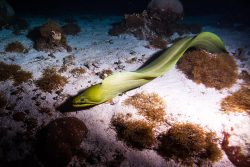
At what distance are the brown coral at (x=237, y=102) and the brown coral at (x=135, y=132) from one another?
198 cm

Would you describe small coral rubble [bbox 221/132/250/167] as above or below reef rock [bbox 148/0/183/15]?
below

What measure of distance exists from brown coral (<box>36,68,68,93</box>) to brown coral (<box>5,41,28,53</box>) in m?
2.03

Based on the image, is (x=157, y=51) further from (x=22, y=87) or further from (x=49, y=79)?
(x=22, y=87)

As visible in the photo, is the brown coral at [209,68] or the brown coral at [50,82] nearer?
the brown coral at [50,82]

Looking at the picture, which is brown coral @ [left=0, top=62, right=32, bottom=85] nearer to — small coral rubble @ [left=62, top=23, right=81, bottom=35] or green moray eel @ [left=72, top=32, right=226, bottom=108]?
green moray eel @ [left=72, top=32, right=226, bottom=108]

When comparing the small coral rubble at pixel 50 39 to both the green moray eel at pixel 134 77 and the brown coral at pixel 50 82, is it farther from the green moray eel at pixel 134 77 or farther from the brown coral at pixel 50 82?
the green moray eel at pixel 134 77

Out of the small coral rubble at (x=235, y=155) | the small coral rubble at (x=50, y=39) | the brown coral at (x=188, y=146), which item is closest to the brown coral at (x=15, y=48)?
the small coral rubble at (x=50, y=39)

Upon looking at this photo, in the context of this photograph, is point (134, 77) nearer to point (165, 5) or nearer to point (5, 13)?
point (165, 5)

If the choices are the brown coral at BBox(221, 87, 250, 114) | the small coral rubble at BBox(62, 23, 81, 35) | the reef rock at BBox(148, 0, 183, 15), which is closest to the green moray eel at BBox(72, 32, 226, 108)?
the brown coral at BBox(221, 87, 250, 114)

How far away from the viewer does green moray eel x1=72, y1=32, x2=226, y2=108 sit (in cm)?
427

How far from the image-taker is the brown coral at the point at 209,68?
5949 mm

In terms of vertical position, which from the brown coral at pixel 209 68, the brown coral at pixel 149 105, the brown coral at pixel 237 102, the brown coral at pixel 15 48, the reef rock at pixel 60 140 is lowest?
the reef rock at pixel 60 140

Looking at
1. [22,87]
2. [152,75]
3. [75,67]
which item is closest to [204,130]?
[152,75]

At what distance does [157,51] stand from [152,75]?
3057mm
